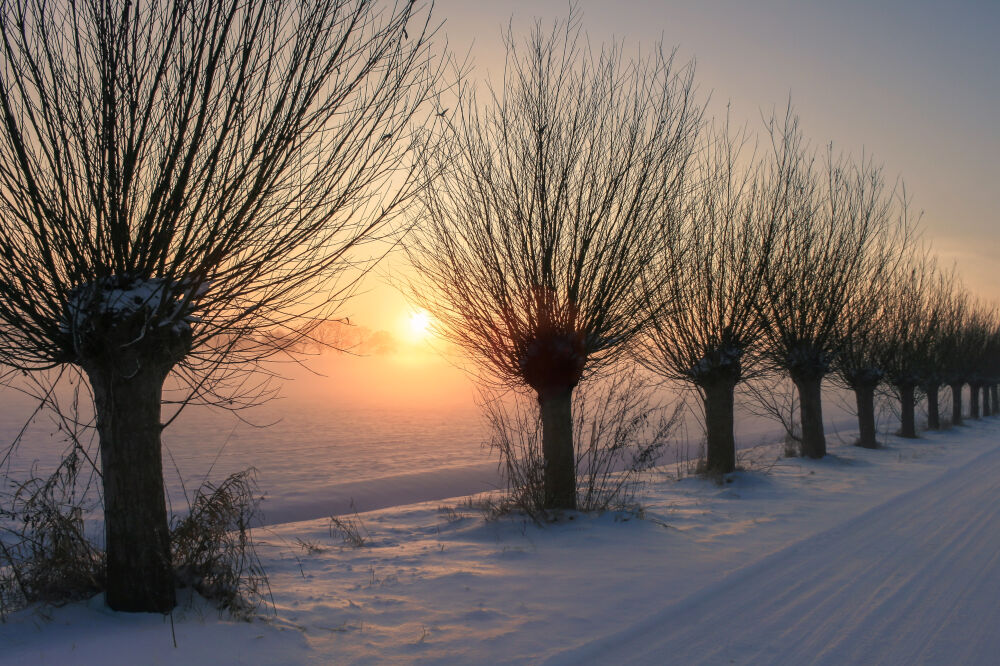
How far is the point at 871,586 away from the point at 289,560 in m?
5.38

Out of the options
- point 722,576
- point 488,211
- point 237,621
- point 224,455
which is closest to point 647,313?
point 488,211

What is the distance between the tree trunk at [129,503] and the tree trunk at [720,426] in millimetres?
10127

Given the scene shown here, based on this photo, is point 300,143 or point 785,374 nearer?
point 300,143

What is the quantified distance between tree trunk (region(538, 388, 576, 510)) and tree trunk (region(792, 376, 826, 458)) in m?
9.14

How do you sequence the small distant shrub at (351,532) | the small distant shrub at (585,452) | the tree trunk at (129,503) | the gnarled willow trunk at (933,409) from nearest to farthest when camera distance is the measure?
the tree trunk at (129,503)
the small distant shrub at (351,532)
the small distant shrub at (585,452)
the gnarled willow trunk at (933,409)

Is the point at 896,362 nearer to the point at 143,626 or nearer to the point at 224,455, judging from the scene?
the point at 224,455

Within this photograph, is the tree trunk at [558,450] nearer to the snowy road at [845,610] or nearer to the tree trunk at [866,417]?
the snowy road at [845,610]

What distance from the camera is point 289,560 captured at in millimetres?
6637

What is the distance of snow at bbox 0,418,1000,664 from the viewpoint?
4043mm

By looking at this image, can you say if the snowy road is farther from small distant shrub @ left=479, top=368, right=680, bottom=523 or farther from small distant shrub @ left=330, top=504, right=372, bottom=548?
small distant shrub @ left=330, top=504, right=372, bottom=548

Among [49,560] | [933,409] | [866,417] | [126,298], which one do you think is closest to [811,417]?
[866,417]

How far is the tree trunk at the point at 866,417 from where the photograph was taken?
1894cm

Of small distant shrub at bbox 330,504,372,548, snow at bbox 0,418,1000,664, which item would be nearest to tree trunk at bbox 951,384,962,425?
snow at bbox 0,418,1000,664

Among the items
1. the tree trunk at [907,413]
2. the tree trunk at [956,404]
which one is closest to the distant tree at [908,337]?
the tree trunk at [907,413]
